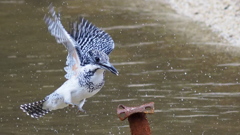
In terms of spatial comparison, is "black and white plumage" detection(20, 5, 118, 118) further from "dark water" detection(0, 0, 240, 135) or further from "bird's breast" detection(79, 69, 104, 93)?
"dark water" detection(0, 0, 240, 135)

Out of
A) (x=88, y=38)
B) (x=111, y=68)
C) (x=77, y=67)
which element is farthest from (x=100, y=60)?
(x=88, y=38)

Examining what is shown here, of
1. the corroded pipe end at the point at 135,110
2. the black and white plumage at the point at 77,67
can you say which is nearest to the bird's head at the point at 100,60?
the black and white plumage at the point at 77,67

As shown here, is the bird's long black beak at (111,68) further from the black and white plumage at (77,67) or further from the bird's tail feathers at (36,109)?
the bird's tail feathers at (36,109)

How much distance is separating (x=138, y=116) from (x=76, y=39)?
6.28ft

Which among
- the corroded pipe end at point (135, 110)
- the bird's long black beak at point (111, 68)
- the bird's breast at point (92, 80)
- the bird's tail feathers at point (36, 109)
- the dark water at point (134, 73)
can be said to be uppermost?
the bird's long black beak at point (111, 68)

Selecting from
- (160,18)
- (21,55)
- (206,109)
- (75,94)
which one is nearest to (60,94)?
(75,94)

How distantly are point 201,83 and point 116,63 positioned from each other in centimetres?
144

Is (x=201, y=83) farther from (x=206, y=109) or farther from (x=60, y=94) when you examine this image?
(x=60, y=94)

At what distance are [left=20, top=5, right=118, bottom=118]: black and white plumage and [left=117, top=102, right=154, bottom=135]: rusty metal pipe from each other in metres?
0.99

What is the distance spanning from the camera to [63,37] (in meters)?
6.89

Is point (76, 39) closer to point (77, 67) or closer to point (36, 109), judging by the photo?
point (77, 67)

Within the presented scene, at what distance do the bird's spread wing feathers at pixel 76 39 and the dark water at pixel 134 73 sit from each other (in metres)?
1.05

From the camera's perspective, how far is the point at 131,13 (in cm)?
1298

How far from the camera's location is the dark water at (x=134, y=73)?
8289mm
